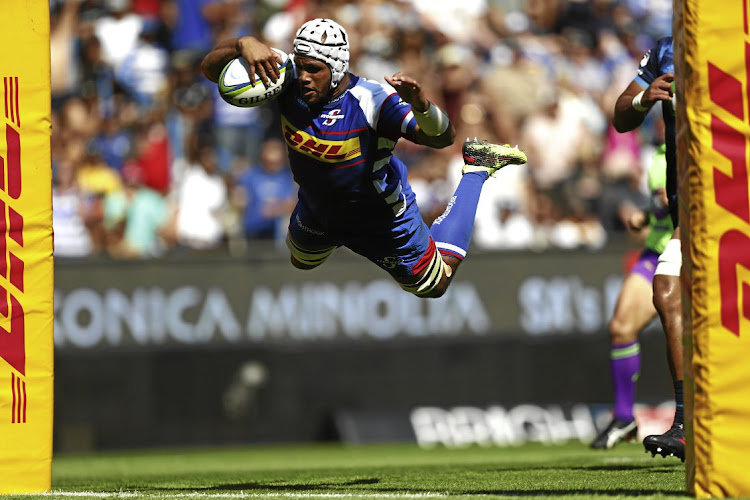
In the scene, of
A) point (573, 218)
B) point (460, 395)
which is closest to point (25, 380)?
point (460, 395)

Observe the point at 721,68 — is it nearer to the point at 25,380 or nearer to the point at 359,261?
the point at 25,380

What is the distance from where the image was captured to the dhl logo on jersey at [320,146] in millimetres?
7457

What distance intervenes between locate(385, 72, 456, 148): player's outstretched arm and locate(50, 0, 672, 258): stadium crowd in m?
6.24

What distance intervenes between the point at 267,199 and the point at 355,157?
6393 mm

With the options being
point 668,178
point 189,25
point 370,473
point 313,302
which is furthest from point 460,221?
point 189,25

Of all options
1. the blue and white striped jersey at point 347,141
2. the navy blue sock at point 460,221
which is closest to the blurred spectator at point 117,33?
the navy blue sock at point 460,221

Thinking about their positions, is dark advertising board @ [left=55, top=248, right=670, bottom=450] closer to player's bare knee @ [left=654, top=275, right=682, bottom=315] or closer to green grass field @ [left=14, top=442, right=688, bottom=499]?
green grass field @ [left=14, top=442, right=688, bottom=499]

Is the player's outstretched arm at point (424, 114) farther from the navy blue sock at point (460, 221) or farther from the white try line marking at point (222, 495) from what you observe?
the white try line marking at point (222, 495)

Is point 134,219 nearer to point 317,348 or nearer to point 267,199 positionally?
point 267,199

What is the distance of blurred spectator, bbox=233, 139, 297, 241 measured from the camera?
45.4ft

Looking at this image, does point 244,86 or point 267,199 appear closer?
point 244,86

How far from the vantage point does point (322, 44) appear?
724 centimetres

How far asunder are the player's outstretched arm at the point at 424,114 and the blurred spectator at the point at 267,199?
21.7 ft

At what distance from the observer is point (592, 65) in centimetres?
1688
